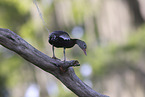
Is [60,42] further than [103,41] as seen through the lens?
No

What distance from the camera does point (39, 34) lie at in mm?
11344

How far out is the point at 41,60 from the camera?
2.93 meters

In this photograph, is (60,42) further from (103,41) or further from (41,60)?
(103,41)

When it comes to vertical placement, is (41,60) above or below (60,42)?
below

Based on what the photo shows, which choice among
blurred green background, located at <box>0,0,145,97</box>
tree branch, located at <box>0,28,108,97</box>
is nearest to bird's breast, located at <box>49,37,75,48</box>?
tree branch, located at <box>0,28,108,97</box>

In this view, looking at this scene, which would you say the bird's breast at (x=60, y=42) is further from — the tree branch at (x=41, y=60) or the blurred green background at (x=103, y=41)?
the blurred green background at (x=103, y=41)

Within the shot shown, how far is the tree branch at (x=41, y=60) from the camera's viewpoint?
279cm

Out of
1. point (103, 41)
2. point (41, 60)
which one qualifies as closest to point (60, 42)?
point (41, 60)

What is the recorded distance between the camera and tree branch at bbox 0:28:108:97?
2787 mm

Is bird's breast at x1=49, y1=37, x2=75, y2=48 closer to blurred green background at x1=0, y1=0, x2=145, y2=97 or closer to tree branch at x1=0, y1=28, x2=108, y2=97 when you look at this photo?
tree branch at x1=0, y1=28, x2=108, y2=97

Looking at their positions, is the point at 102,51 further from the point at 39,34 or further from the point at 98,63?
the point at 39,34

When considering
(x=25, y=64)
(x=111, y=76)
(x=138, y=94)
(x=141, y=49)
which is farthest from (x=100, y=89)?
(x=25, y=64)

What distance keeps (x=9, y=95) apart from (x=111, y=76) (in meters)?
9.21

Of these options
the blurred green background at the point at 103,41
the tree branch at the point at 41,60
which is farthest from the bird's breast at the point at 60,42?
the blurred green background at the point at 103,41
